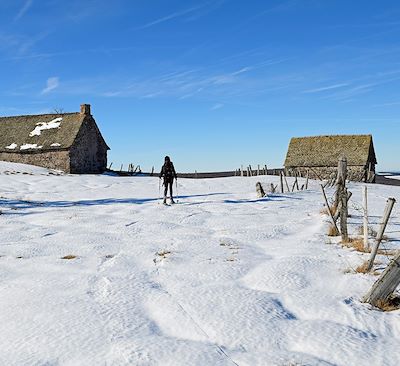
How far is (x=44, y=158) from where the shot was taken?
3891cm

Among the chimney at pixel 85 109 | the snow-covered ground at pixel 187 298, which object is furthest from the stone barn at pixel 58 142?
the snow-covered ground at pixel 187 298

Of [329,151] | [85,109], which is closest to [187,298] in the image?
[85,109]

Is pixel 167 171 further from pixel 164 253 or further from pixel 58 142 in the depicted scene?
pixel 58 142

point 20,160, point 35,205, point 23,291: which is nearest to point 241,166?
point 20,160

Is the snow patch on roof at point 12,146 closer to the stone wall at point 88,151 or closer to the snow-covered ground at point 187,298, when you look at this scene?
the stone wall at point 88,151

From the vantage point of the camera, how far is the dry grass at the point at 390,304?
5405 millimetres

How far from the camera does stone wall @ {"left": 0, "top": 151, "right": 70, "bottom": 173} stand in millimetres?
38000

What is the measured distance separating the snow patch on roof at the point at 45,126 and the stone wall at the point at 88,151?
3.21 meters

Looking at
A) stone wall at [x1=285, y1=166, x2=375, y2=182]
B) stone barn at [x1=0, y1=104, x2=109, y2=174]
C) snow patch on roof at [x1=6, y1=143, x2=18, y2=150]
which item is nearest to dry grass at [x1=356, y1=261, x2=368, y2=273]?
stone barn at [x1=0, y1=104, x2=109, y2=174]

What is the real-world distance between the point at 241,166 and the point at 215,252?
3776 cm

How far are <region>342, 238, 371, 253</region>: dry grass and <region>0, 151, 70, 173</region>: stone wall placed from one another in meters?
32.1

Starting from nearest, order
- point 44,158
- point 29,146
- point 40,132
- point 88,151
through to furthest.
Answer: point 44,158 → point 29,146 → point 88,151 → point 40,132

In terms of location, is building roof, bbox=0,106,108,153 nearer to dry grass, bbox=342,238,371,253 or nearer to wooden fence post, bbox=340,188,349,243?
wooden fence post, bbox=340,188,349,243

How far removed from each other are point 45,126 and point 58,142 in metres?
4.13
